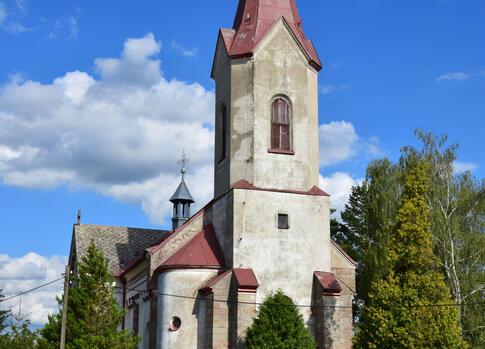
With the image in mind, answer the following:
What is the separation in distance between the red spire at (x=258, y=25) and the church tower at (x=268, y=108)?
2.0 inches

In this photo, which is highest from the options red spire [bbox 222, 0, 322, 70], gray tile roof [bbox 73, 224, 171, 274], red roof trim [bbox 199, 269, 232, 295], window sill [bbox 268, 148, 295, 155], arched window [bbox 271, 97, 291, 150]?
red spire [bbox 222, 0, 322, 70]

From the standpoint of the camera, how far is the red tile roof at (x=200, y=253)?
2564cm

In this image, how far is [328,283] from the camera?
24781mm

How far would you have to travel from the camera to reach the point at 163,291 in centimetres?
2592

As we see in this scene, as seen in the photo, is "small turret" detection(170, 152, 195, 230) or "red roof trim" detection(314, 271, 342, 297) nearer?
"red roof trim" detection(314, 271, 342, 297)

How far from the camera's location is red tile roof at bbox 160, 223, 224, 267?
25641 mm

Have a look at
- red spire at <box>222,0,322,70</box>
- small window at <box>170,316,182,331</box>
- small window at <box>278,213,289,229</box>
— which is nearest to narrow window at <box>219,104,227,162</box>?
red spire at <box>222,0,322,70</box>

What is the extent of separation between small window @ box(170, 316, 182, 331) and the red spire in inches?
460

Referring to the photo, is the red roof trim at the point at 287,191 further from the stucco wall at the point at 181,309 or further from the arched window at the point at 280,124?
the stucco wall at the point at 181,309

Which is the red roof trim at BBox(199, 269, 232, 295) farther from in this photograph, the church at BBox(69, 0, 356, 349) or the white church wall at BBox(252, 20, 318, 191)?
the white church wall at BBox(252, 20, 318, 191)

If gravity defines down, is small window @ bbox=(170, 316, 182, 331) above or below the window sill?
below

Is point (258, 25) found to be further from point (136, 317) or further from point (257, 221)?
point (136, 317)

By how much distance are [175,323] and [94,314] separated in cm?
363

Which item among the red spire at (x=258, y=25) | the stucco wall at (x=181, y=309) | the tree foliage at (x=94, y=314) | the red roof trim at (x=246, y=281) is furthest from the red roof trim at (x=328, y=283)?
the red spire at (x=258, y=25)
